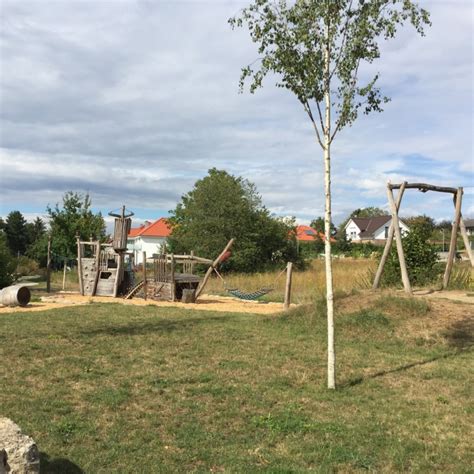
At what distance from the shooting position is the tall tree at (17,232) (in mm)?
57031

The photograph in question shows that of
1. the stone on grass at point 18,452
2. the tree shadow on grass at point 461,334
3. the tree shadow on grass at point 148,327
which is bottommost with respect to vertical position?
the tree shadow on grass at point 148,327

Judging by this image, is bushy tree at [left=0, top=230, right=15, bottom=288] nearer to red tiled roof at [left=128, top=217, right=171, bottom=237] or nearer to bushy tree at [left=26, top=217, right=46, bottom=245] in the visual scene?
bushy tree at [left=26, top=217, right=46, bottom=245]

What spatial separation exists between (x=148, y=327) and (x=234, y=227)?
2047 cm

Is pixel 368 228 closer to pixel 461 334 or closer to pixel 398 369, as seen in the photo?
pixel 461 334

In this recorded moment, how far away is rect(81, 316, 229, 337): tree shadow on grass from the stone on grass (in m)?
6.42

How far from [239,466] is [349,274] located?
52.8ft

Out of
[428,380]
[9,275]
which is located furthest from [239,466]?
[9,275]

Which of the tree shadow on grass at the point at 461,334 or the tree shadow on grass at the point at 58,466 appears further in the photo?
the tree shadow on grass at the point at 461,334

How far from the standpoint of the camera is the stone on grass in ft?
10.4

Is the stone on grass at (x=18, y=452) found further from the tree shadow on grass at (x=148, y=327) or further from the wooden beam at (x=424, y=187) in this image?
the wooden beam at (x=424, y=187)

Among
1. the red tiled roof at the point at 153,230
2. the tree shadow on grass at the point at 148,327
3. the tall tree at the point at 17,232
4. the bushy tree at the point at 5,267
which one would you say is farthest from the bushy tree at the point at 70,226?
the red tiled roof at the point at 153,230

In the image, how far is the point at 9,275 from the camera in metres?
21.1

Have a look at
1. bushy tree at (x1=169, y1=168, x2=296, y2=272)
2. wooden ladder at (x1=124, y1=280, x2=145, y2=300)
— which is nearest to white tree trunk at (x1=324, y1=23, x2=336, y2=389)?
wooden ladder at (x1=124, y1=280, x2=145, y2=300)

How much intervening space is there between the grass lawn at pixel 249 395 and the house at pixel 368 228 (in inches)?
2810
